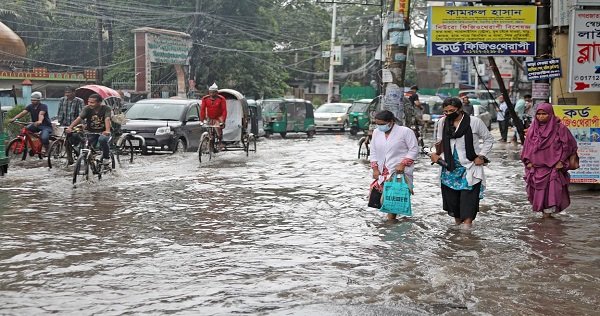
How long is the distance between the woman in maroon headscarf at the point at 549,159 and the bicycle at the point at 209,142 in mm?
9741

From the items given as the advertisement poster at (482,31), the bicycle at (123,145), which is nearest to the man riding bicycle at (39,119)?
the bicycle at (123,145)

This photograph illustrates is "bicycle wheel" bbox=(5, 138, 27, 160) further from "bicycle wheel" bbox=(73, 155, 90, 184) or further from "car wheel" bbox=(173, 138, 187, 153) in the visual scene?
"bicycle wheel" bbox=(73, 155, 90, 184)

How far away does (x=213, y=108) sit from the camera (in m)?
19.0

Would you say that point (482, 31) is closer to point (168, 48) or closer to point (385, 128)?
point (385, 128)

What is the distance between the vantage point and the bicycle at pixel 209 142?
1868 centimetres

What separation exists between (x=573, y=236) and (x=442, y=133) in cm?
185

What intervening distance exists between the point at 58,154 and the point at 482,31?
9565 millimetres

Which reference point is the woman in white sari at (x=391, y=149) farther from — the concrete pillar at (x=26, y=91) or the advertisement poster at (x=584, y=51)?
the concrete pillar at (x=26, y=91)

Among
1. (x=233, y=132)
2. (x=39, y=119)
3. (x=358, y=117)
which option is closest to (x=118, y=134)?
(x=39, y=119)

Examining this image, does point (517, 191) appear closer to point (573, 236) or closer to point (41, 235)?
point (573, 236)

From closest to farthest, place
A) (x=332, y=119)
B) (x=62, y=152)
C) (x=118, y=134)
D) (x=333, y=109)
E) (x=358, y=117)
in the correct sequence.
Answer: (x=62, y=152), (x=118, y=134), (x=358, y=117), (x=332, y=119), (x=333, y=109)

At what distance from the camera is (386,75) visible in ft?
53.3

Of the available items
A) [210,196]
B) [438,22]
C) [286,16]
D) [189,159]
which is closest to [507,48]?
[438,22]

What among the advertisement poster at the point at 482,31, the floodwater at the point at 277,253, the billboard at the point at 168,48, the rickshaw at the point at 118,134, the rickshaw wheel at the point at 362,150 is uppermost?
the billboard at the point at 168,48
